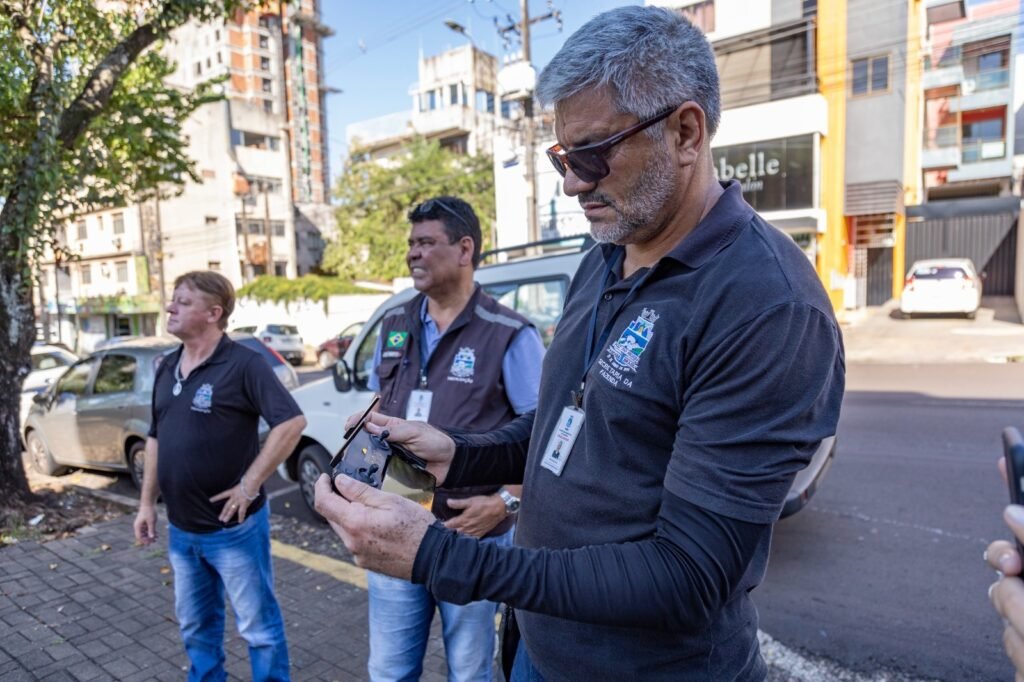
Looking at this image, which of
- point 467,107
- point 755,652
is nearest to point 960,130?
point 467,107

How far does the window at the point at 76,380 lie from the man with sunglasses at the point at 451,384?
632 cm

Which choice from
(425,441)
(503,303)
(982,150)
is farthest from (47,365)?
(982,150)

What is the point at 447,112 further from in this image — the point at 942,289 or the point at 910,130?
the point at 942,289

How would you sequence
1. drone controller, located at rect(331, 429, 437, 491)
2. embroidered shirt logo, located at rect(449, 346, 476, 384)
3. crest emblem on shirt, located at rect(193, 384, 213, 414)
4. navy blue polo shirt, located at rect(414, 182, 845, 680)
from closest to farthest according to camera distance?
navy blue polo shirt, located at rect(414, 182, 845, 680) < drone controller, located at rect(331, 429, 437, 491) < embroidered shirt logo, located at rect(449, 346, 476, 384) < crest emblem on shirt, located at rect(193, 384, 213, 414)

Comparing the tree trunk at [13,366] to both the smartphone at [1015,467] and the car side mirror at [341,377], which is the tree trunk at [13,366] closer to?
the car side mirror at [341,377]

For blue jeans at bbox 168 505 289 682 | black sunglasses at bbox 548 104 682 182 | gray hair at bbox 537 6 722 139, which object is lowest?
blue jeans at bbox 168 505 289 682

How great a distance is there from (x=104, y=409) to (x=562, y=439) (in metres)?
7.39

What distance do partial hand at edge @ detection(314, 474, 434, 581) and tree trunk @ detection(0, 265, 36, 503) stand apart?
5.82 m

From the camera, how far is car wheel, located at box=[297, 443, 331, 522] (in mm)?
5934

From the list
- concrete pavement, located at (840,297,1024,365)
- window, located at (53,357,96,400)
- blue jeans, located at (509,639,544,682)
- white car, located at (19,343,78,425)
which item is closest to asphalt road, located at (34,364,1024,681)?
window, located at (53,357,96,400)

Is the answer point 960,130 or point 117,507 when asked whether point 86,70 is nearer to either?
point 117,507

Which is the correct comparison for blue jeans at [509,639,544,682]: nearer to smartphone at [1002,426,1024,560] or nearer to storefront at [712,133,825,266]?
smartphone at [1002,426,1024,560]

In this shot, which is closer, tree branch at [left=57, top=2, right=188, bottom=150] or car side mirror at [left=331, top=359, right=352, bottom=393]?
car side mirror at [left=331, top=359, right=352, bottom=393]

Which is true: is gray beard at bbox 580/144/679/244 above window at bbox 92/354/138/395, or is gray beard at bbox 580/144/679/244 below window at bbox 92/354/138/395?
above
